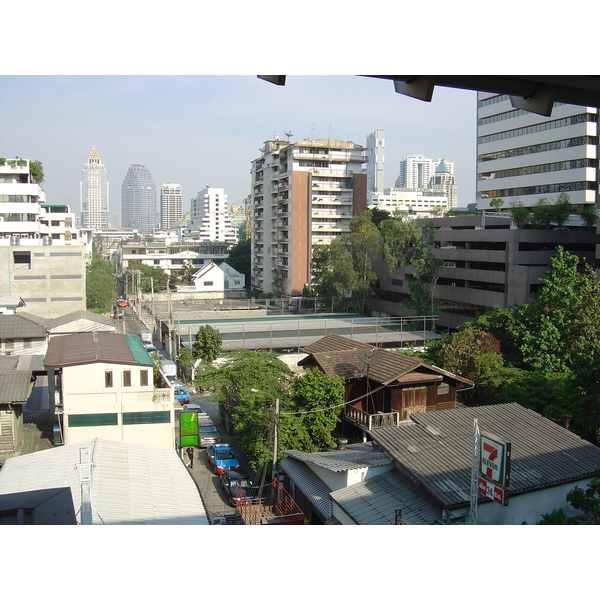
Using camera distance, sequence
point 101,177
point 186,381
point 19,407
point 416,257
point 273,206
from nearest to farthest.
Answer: point 19,407 < point 186,381 < point 416,257 < point 273,206 < point 101,177

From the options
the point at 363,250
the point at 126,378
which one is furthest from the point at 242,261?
the point at 126,378

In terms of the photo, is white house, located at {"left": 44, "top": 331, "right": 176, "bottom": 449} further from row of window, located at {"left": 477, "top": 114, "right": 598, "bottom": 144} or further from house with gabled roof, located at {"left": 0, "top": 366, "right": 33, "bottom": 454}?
row of window, located at {"left": 477, "top": 114, "right": 598, "bottom": 144}

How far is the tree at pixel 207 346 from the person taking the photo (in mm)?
9961

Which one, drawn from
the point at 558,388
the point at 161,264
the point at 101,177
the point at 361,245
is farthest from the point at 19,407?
the point at 101,177

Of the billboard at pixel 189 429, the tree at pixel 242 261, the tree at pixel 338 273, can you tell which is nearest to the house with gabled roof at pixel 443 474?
the billboard at pixel 189 429

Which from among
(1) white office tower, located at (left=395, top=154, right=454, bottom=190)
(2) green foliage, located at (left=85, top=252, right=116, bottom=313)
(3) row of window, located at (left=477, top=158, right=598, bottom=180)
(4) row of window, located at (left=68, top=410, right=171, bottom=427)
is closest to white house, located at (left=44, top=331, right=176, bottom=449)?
(4) row of window, located at (left=68, top=410, right=171, bottom=427)

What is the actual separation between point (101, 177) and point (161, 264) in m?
73.1

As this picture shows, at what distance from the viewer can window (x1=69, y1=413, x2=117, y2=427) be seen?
589 cm

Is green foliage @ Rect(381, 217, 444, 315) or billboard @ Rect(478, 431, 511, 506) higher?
green foliage @ Rect(381, 217, 444, 315)

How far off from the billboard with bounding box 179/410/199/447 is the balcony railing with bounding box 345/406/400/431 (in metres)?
1.69

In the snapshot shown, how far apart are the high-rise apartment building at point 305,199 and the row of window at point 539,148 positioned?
535 cm

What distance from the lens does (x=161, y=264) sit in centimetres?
2808

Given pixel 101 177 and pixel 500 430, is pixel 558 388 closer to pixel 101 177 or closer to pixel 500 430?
pixel 500 430

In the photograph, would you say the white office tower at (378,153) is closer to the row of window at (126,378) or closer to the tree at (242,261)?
the tree at (242,261)
